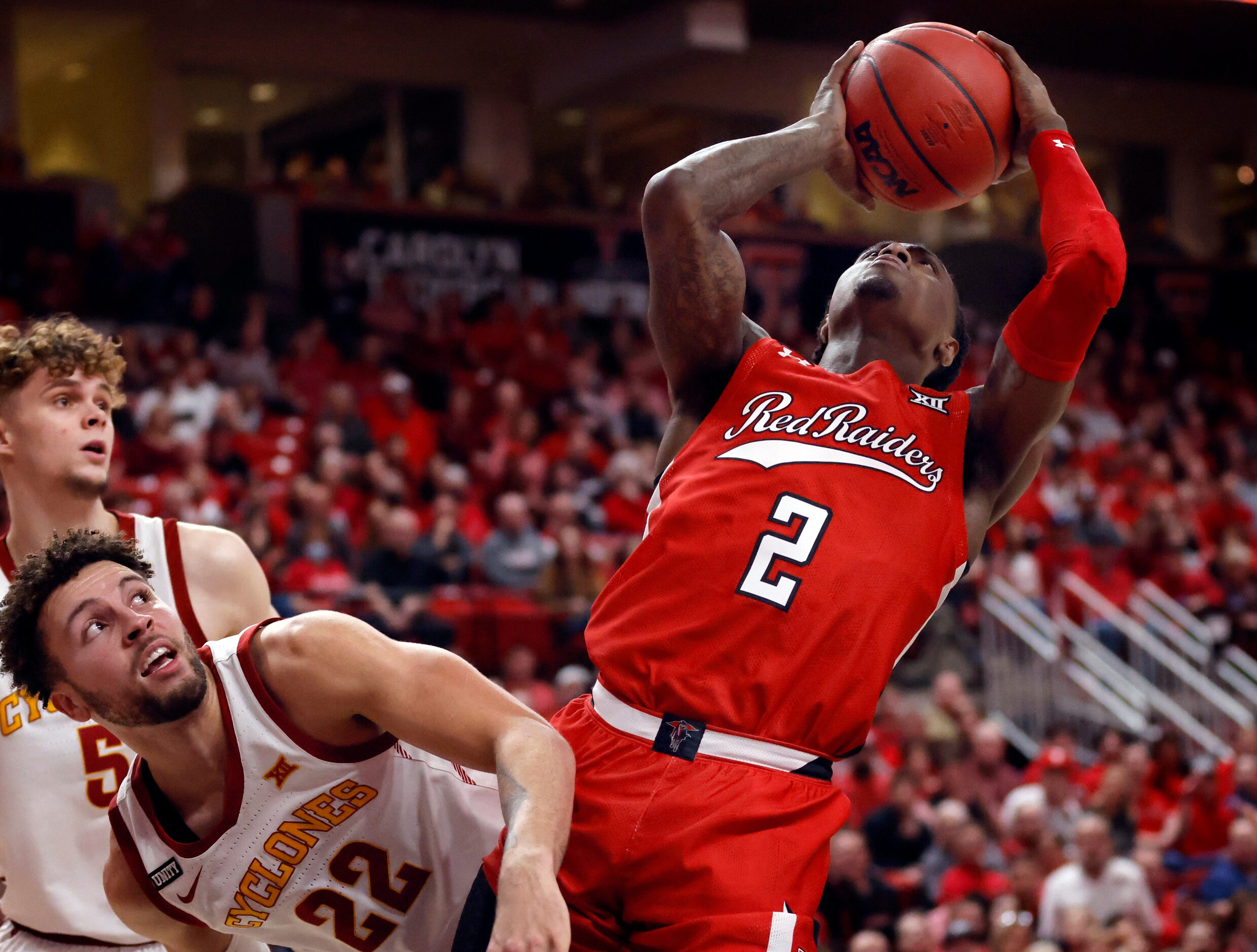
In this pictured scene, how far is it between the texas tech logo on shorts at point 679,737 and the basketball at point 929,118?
114cm

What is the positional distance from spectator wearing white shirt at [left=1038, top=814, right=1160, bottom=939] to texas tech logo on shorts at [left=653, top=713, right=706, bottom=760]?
593 centimetres

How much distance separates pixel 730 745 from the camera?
2.49m

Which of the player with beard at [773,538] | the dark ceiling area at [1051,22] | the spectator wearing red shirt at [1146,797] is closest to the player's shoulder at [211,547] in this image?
the player with beard at [773,538]

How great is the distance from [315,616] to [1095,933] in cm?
578

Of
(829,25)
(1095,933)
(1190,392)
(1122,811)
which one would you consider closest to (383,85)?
(829,25)

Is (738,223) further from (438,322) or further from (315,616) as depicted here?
(315,616)

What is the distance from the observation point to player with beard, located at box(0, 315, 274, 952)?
3287 mm

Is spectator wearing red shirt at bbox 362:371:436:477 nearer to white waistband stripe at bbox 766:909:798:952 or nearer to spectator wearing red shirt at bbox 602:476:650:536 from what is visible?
spectator wearing red shirt at bbox 602:476:650:536

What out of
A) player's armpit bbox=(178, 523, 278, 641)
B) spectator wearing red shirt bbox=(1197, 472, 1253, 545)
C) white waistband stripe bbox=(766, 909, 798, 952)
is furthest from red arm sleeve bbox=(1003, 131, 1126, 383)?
spectator wearing red shirt bbox=(1197, 472, 1253, 545)

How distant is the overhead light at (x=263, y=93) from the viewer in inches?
616

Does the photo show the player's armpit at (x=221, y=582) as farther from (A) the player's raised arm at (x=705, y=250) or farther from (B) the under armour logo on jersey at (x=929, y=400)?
(B) the under armour logo on jersey at (x=929, y=400)

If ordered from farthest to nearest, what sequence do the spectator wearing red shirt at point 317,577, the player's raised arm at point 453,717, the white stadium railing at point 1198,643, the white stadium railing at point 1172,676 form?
the white stadium railing at point 1198,643
the white stadium railing at point 1172,676
the spectator wearing red shirt at point 317,577
the player's raised arm at point 453,717

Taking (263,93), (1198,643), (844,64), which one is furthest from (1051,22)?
→ (844,64)

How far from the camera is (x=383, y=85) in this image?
16.1 meters
